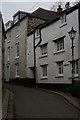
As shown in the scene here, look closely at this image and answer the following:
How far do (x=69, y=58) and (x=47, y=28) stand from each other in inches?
216

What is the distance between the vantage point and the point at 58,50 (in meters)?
21.4

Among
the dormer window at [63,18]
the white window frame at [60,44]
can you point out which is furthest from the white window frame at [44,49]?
the dormer window at [63,18]

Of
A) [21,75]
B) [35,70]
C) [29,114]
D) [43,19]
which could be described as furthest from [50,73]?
[29,114]

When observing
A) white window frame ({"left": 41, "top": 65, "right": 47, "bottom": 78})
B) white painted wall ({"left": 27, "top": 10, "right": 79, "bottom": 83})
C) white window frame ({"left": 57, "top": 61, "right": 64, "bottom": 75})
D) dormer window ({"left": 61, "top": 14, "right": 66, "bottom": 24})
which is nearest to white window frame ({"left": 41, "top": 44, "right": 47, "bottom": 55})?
white painted wall ({"left": 27, "top": 10, "right": 79, "bottom": 83})

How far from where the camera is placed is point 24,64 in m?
28.5

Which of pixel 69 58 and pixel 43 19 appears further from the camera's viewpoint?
pixel 43 19

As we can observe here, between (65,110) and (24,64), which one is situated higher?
(24,64)

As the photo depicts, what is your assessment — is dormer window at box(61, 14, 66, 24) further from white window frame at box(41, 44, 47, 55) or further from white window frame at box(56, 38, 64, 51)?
white window frame at box(41, 44, 47, 55)

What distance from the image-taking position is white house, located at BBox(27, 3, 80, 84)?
60.9 ft

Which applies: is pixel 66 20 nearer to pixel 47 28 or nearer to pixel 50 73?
pixel 47 28

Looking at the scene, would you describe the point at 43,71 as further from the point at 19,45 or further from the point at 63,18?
the point at 19,45

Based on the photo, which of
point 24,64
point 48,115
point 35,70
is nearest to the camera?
point 48,115

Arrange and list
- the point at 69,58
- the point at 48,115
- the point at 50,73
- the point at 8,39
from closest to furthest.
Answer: the point at 48,115, the point at 69,58, the point at 50,73, the point at 8,39

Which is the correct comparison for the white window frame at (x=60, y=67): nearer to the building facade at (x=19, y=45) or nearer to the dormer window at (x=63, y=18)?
the dormer window at (x=63, y=18)
